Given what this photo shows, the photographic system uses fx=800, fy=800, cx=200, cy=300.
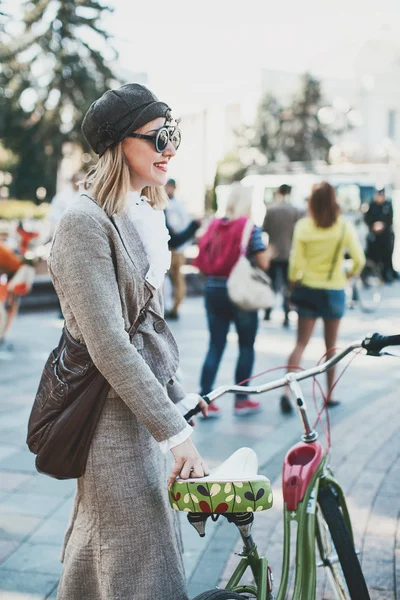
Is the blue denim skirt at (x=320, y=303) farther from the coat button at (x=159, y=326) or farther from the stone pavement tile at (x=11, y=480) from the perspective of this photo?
the coat button at (x=159, y=326)

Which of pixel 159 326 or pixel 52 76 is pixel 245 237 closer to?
pixel 159 326

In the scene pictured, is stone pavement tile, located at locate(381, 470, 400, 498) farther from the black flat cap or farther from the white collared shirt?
the black flat cap

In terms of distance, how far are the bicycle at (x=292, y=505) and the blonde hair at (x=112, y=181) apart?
2.03 ft

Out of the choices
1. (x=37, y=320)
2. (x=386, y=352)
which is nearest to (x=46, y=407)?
(x=386, y=352)

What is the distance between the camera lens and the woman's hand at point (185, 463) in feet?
6.55

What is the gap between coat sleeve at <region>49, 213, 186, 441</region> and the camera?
193 cm

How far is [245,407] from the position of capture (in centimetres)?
650

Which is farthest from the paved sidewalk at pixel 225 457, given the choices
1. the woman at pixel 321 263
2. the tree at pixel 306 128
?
the tree at pixel 306 128

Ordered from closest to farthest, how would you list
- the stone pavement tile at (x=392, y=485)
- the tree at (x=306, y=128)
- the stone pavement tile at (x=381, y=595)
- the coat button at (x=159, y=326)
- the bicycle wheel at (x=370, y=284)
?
the coat button at (x=159, y=326) < the stone pavement tile at (x=381, y=595) < the stone pavement tile at (x=392, y=485) < the bicycle wheel at (x=370, y=284) < the tree at (x=306, y=128)

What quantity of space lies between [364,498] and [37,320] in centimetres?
734

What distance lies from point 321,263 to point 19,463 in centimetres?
281

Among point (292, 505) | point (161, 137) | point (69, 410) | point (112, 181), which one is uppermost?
point (161, 137)

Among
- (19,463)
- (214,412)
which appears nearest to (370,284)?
(214,412)

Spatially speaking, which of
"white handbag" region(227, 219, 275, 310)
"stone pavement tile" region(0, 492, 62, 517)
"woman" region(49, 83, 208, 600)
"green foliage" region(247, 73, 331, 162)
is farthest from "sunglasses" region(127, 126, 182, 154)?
"green foliage" region(247, 73, 331, 162)
